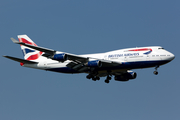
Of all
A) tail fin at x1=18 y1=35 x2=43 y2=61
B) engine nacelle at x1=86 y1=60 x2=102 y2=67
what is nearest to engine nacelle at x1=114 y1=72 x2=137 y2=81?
engine nacelle at x1=86 y1=60 x2=102 y2=67

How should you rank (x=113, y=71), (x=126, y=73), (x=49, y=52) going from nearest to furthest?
1. (x=49, y=52)
2. (x=113, y=71)
3. (x=126, y=73)

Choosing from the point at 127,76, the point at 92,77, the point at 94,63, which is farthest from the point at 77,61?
the point at 127,76

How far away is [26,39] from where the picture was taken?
63.7 m

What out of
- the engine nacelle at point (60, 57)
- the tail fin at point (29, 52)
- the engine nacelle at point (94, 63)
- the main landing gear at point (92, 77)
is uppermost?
the tail fin at point (29, 52)

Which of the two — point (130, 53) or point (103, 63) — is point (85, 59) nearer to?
point (103, 63)

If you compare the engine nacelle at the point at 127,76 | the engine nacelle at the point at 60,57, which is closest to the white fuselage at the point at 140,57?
the engine nacelle at the point at 60,57

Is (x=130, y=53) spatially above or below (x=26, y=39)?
below

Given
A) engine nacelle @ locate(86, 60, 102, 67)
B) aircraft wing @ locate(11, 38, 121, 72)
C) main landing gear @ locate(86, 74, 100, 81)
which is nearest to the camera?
aircraft wing @ locate(11, 38, 121, 72)

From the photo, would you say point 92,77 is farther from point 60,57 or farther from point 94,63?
point 60,57

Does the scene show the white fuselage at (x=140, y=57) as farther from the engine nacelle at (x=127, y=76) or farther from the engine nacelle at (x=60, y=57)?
the engine nacelle at (x=127, y=76)

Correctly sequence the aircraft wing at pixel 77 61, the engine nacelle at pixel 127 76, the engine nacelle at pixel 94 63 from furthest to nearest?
the engine nacelle at pixel 127 76 → the engine nacelle at pixel 94 63 → the aircraft wing at pixel 77 61

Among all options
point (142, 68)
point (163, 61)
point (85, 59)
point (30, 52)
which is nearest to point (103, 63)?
point (85, 59)

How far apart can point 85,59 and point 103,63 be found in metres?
3.24

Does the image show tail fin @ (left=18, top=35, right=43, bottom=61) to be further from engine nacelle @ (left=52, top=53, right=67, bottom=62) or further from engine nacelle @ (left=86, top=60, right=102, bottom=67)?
engine nacelle @ (left=86, top=60, right=102, bottom=67)
